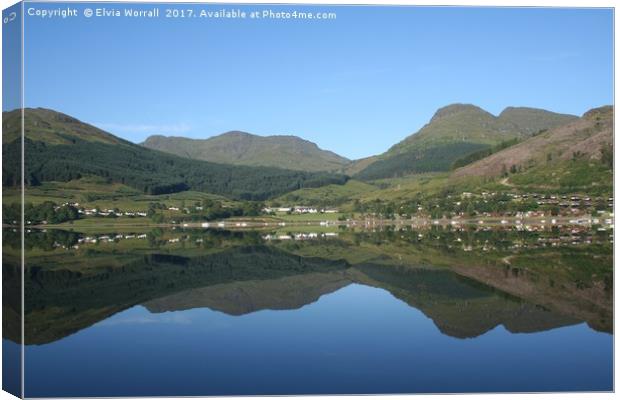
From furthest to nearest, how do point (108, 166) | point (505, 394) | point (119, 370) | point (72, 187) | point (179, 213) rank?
point (108, 166) → point (179, 213) → point (72, 187) → point (119, 370) → point (505, 394)

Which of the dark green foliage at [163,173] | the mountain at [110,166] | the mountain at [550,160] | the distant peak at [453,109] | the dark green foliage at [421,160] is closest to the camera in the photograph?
the mountain at [110,166]

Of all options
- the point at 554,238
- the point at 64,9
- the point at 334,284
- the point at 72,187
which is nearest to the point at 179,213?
the point at 72,187

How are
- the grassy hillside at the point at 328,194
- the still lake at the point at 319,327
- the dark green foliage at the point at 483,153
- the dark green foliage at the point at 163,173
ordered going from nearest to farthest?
the still lake at the point at 319,327 → the dark green foliage at the point at 163,173 → the dark green foliage at the point at 483,153 → the grassy hillside at the point at 328,194

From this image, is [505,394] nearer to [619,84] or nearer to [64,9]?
[619,84]

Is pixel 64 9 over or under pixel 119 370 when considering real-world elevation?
over

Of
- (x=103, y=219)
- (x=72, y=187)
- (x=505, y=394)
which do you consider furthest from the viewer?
(x=103, y=219)

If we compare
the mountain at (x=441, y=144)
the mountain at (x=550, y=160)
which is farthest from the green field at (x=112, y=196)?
the mountain at (x=441, y=144)

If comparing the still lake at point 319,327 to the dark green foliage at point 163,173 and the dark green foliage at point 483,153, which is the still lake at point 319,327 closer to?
the dark green foliage at point 163,173

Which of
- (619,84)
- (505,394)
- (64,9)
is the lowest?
(505,394)
